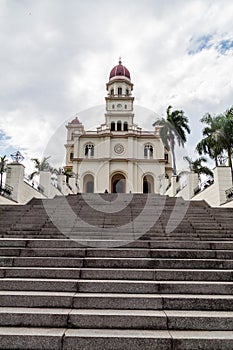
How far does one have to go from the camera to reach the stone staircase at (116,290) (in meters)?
2.88

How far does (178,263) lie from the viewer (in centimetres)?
445

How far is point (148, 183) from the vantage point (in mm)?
30031

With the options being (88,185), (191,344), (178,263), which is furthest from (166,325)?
(88,185)

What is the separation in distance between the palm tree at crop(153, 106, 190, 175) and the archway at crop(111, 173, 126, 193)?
23.1ft

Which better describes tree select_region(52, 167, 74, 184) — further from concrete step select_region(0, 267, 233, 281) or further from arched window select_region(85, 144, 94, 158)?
concrete step select_region(0, 267, 233, 281)

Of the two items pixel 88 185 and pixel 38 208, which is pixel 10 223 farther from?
pixel 88 185

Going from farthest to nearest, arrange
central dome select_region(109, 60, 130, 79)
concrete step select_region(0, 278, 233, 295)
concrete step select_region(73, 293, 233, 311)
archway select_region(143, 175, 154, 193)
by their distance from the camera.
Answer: central dome select_region(109, 60, 130, 79) → archway select_region(143, 175, 154, 193) → concrete step select_region(0, 278, 233, 295) → concrete step select_region(73, 293, 233, 311)

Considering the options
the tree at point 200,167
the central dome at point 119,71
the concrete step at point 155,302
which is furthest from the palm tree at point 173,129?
the concrete step at point 155,302

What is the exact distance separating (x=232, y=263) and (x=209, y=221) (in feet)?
10.7

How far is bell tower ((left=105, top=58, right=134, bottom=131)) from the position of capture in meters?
32.6

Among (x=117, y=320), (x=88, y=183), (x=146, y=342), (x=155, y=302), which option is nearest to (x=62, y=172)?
(x=88, y=183)

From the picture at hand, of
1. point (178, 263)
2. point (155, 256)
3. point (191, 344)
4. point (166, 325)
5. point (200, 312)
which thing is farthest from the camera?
point (155, 256)

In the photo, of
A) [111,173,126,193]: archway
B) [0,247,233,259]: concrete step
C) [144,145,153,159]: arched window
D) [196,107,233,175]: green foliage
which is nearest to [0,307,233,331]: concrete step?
[0,247,233,259]: concrete step

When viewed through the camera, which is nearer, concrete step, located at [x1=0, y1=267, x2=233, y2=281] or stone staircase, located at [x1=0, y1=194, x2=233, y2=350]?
stone staircase, located at [x1=0, y1=194, x2=233, y2=350]
